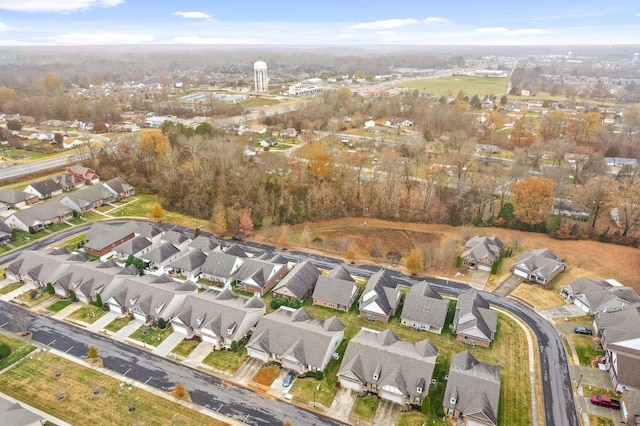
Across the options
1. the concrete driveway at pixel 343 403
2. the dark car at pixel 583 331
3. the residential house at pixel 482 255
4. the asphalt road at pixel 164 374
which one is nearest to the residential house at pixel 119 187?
the asphalt road at pixel 164 374

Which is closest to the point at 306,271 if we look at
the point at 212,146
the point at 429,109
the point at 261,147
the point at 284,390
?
the point at 284,390

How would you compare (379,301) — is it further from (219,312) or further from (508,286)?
(508,286)

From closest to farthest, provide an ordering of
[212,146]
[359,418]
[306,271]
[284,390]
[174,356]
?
[359,418] → [284,390] → [174,356] → [306,271] → [212,146]

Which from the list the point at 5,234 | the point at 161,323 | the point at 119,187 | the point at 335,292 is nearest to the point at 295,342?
the point at 335,292

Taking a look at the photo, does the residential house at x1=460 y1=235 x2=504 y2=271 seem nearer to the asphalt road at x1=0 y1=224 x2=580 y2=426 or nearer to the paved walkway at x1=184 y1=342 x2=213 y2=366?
the asphalt road at x1=0 y1=224 x2=580 y2=426

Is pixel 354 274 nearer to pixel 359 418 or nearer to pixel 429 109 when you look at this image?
pixel 359 418
